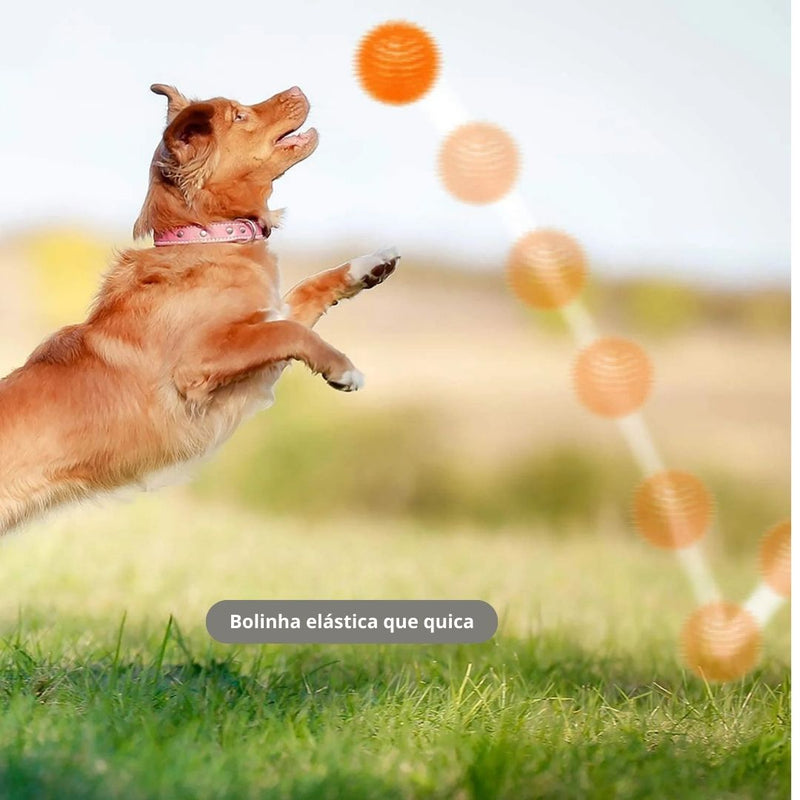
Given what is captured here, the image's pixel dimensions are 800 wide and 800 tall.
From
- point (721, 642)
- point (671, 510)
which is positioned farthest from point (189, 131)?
point (721, 642)

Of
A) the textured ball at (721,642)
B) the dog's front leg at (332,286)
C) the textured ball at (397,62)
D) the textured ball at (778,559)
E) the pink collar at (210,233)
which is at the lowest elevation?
the textured ball at (721,642)

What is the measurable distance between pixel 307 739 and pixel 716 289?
3781mm

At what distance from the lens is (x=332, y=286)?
11.6 feet

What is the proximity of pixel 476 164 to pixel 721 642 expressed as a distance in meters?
2.05

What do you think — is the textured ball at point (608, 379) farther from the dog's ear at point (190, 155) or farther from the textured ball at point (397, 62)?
the dog's ear at point (190, 155)

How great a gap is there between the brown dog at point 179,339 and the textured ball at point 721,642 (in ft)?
5.57

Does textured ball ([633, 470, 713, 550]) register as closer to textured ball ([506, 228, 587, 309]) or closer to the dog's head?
textured ball ([506, 228, 587, 309])

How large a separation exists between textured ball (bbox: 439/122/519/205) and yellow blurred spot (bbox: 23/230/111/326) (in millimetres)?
2504

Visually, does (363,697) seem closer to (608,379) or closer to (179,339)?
(179,339)

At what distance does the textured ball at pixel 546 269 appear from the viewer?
438 cm

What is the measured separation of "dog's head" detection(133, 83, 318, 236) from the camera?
338cm

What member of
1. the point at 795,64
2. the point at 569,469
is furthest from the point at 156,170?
the point at 569,469

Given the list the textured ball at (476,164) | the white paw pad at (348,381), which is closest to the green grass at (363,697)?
the white paw pad at (348,381)

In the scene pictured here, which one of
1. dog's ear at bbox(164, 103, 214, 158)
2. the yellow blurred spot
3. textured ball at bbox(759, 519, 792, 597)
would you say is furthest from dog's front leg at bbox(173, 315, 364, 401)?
the yellow blurred spot
